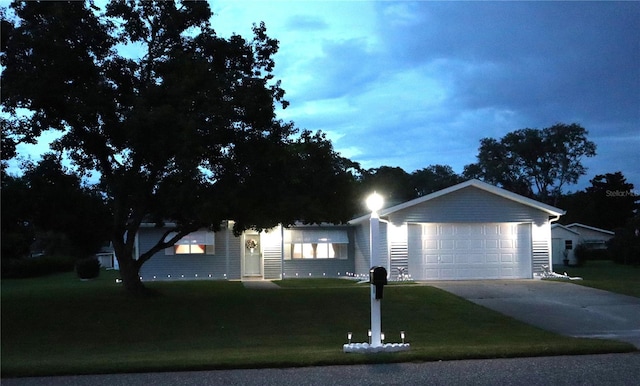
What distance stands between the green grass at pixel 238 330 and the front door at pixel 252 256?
24.9 ft

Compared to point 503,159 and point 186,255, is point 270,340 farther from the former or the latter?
point 503,159

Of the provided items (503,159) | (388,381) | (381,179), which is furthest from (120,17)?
(503,159)

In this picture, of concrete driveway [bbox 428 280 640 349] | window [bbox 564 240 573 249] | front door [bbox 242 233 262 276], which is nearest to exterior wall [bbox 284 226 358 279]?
front door [bbox 242 233 262 276]

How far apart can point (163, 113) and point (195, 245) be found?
14.5 metres

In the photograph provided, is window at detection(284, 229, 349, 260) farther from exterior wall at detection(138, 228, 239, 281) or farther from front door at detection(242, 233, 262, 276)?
exterior wall at detection(138, 228, 239, 281)

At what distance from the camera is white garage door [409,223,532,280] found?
938 inches

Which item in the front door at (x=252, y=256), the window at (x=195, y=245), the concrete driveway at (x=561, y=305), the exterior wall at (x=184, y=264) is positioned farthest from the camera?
the front door at (x=252, y=256)

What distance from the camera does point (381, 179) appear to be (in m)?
59.2

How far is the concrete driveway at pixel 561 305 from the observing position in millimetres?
13734

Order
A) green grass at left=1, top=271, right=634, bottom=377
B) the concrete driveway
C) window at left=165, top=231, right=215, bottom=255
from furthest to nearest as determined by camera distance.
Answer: window at left=165, top=231, right=215, bottom=255, the concrete driveway, green grass at left=1, top=271, right=634, bottom=377

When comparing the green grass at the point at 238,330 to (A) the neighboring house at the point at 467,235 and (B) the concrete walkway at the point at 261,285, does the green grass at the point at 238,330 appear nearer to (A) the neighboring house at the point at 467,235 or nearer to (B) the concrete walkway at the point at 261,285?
(B) the concrete walkway at the point at 261,285

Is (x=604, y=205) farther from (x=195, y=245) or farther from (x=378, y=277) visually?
(x=378, y=277)


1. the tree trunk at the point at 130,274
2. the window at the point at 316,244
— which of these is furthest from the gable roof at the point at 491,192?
the tree trunk at the point at 130,274

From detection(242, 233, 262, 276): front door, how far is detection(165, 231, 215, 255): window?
1.61 metres
